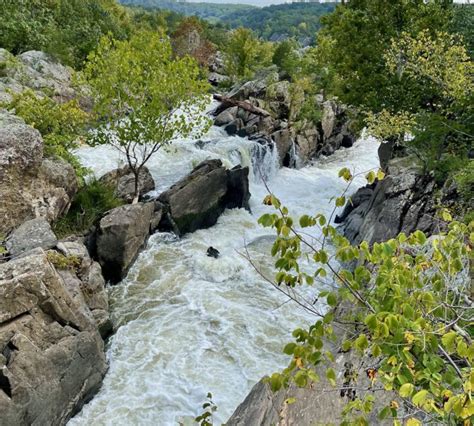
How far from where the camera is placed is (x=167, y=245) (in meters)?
17.1

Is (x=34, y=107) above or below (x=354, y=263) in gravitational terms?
above

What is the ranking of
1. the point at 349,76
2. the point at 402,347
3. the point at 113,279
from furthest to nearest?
the point at 349,76, the point at 113,279, the point at 402,347

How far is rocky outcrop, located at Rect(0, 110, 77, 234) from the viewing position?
12117 mm

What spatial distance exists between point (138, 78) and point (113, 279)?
302 inches

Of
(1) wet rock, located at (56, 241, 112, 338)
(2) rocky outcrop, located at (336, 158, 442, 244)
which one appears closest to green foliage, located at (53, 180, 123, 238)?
(1) wet rock, located at (56, 241, 112, 338)

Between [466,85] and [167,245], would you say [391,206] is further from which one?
[167,245]

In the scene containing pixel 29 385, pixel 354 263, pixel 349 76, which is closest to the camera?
pixel 29 385

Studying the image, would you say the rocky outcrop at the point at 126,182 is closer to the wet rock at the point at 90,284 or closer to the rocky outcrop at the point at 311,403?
the wet rock at the point at 90,284

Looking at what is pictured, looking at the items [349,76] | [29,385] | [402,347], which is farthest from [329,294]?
[349,76]

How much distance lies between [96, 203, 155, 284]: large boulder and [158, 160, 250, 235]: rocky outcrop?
313cm

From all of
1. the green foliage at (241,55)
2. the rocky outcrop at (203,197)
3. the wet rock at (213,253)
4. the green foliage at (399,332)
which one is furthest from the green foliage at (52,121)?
the green foliage at (241,55)

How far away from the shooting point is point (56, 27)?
39656 millimetres

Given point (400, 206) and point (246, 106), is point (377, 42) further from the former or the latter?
point (246, 106)

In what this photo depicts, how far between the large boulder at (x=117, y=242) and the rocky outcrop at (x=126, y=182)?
11.2 ft
